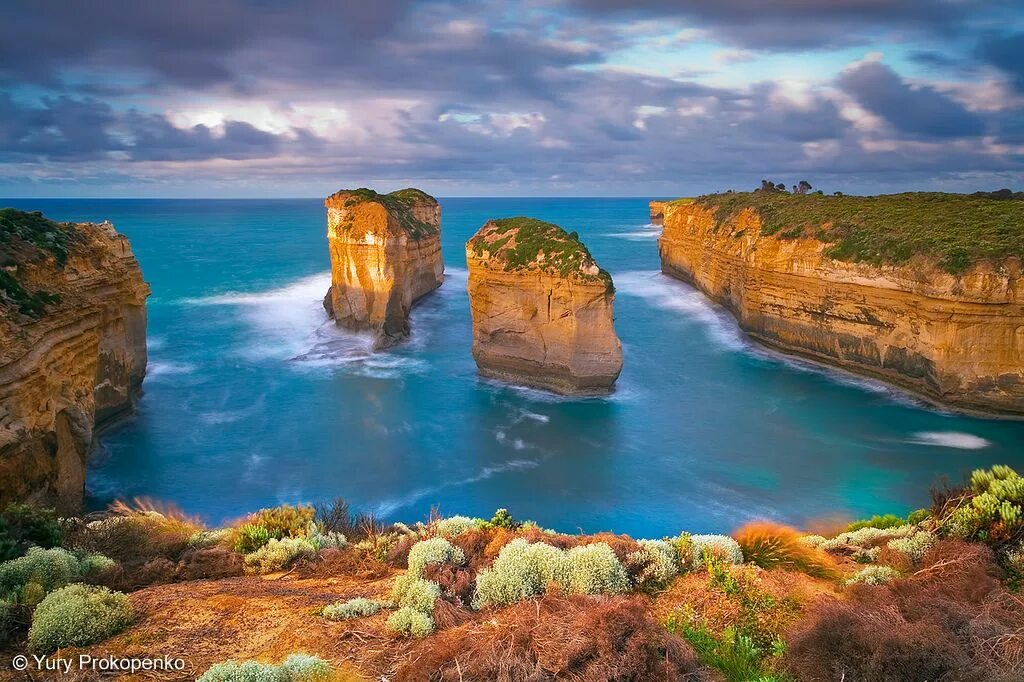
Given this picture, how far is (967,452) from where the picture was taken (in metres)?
22.8

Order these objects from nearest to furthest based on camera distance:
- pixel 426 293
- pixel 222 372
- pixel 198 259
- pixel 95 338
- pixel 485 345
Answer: pixel 95 338, pixel 485 345, pixel 222 372, pixel 426 293, pixel 198 259

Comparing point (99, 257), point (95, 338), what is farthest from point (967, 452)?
point (99, 257)

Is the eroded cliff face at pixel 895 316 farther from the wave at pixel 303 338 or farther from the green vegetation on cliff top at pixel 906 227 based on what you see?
the wave at pixel 303 338

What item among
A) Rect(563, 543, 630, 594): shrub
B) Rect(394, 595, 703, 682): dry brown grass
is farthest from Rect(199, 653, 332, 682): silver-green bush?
Rect(563, 543, 630, 594): shrub

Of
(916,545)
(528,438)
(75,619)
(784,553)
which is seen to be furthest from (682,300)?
(75,619)

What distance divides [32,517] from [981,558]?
13.6 meters

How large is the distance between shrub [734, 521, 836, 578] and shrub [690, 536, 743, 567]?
271 millimetres

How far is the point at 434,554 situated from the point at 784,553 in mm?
5014

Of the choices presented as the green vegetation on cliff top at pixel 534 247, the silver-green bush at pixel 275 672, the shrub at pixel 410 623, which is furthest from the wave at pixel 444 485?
the silver-green bush at pixel 275 672

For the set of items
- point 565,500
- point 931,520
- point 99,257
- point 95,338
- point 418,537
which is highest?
point 99,257

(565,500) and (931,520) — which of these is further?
(565,500)

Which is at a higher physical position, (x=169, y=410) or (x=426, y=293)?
(x=426, y=293)

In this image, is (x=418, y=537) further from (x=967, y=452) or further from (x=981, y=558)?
(x=967, y=452)

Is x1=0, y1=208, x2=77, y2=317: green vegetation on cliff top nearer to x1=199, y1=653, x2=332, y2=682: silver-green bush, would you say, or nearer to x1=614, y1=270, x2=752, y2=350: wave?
x1=199, y1=653, x2=332, y2=682: silver-green bush
